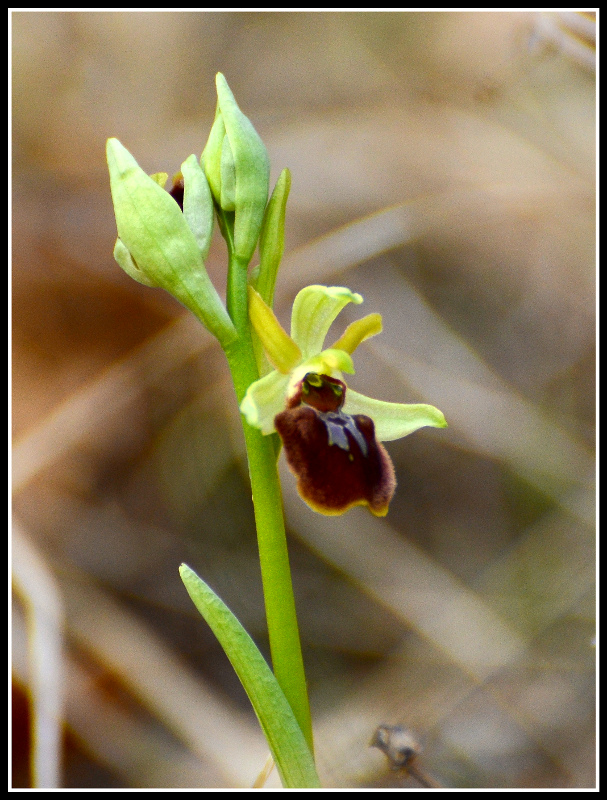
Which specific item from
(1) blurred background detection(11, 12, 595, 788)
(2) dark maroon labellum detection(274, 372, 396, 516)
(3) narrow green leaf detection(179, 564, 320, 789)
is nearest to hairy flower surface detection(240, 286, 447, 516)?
(2) dark maroon labellum detection(274, 372, 396, 516)

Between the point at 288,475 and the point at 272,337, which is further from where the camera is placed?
the point at 288,475

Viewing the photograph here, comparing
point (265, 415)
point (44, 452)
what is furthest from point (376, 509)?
point (44, 452)

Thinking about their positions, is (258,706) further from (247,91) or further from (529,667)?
(247,91)

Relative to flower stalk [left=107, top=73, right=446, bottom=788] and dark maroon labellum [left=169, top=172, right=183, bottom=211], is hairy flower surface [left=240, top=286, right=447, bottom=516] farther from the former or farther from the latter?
dark maroon labellum [left=169, top=172, right=183, bottom=211]

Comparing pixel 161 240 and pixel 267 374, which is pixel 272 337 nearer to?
pixel 267 374

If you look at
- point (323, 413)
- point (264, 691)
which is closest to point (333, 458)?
point (323, 413)

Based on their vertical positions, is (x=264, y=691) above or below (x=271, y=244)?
below
